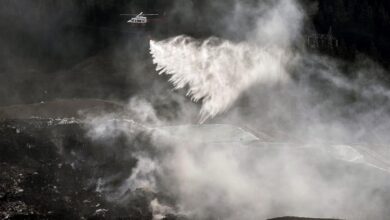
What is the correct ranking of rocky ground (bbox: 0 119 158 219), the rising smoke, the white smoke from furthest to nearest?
the white smoke, the rising smoke, rocky ground (bbox: 0 119 158 219)

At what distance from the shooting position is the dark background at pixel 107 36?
39.5 m

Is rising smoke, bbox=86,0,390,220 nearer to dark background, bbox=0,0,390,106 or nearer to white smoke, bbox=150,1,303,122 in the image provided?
white smoke, bbox=150,1,303,122

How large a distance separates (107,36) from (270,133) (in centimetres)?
2068

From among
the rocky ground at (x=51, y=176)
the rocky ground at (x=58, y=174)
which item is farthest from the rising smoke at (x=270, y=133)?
the rocky ground at (x=51, y=176)

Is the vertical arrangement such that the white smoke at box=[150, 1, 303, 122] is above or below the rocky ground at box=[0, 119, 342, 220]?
above

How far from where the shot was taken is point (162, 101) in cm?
3684

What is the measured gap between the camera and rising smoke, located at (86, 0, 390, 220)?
76.4 ft

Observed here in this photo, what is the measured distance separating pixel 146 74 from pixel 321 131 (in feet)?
54.3

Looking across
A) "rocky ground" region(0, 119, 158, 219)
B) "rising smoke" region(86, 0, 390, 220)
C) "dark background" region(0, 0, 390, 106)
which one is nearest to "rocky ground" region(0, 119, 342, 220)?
"rocky ground" region(0, 119, 158, 219)

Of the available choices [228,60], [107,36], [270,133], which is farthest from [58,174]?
[107,36]

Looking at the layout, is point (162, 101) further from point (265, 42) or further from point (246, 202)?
point (246, 202)

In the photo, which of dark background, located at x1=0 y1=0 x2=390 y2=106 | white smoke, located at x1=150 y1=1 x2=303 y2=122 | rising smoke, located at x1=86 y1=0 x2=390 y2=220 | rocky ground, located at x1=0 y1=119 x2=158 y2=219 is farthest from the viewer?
dark background, located at x1=0 y1=0 x2=390 y2=106

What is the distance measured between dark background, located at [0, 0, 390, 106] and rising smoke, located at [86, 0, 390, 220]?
7.79 feet

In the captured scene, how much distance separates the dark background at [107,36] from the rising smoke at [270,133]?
2374mm
